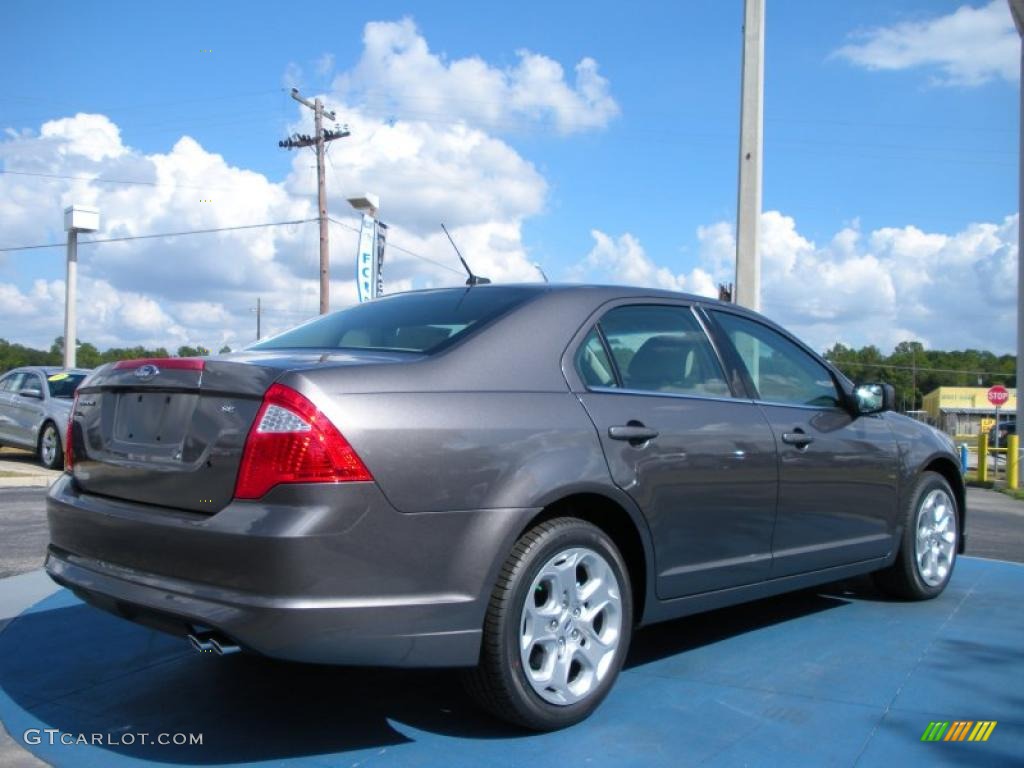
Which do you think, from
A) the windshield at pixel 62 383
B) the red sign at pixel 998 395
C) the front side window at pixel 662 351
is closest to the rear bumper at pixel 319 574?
the front side window at pixel 662 351

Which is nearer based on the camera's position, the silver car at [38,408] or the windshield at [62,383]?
the silver car at [38,408]

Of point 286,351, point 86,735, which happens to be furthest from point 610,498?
point 86,735

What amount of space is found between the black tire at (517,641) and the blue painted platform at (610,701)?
9cm

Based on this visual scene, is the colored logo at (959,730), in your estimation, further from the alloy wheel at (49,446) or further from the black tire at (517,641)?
the alloy wheel at (49,446)

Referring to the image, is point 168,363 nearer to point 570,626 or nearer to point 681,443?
point 570,626

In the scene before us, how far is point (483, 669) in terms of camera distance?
9.68 feet

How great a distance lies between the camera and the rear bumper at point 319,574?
2.60m

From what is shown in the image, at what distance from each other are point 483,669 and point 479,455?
70 centimetres

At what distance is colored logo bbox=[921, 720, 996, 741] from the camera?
313 centimetres

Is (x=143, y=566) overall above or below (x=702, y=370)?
below

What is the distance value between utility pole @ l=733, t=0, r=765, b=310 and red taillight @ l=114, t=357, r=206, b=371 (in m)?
9.76

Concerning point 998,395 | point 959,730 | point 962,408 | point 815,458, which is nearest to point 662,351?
point 815,458

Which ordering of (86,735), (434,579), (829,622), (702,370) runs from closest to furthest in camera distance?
(434,579)
(86,735)
(702,370)
(829,622)

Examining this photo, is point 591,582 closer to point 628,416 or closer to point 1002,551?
point 628,416
